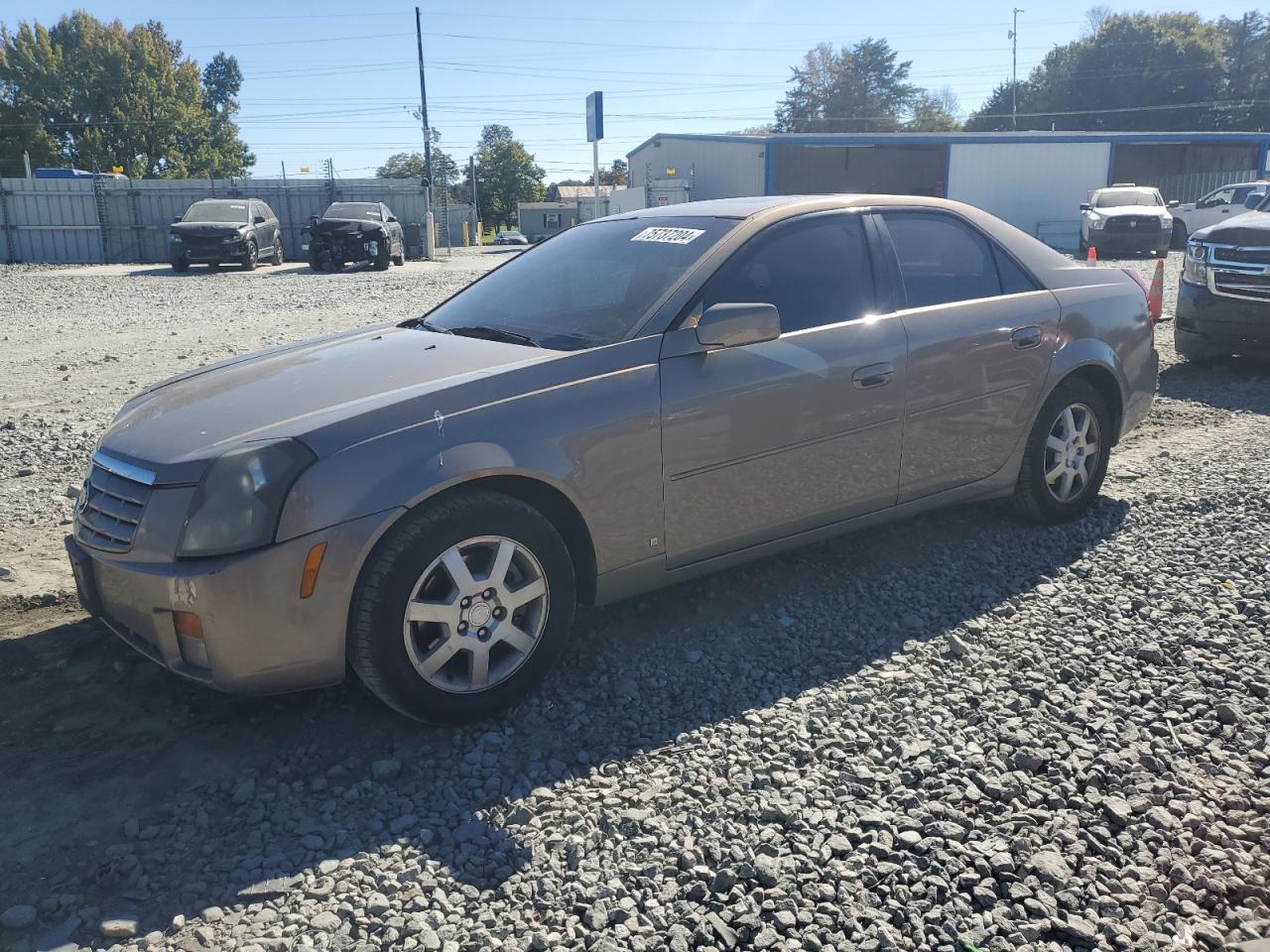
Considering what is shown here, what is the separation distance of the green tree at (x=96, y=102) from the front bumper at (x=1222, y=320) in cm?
6734

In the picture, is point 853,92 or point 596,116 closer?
point 596,116

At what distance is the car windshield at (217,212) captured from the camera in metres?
24.0

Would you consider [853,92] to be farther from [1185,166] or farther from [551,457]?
[551,457]

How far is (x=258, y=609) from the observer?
9.80ft

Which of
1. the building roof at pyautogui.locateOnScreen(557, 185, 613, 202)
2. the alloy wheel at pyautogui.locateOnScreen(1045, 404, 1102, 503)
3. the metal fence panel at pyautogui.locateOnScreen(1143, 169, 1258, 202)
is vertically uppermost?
the building roof at pyautogui.locateOnScreen(557, 185, 613, 202)

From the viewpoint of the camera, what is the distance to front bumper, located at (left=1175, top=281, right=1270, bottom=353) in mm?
8367

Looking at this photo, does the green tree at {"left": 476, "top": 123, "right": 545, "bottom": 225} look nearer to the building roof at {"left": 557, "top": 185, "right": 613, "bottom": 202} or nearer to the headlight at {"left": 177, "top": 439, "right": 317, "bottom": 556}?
the building roof at {"left": 557, "top": 185, "right": 613, "bottom": 202}

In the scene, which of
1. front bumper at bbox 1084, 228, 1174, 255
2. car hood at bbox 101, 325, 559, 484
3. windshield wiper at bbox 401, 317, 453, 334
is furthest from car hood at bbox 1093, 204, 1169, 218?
car hood at bbox 101, 325, 559, 484

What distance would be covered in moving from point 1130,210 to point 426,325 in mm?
26318

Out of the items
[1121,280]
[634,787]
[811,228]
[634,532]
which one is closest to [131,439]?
[634,532]

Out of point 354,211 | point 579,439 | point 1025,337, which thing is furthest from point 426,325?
point 354,211

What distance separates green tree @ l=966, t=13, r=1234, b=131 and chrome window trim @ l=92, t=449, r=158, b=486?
84.2 meters

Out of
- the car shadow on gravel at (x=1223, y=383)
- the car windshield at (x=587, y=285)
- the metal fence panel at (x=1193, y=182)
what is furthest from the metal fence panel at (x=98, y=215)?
the metal fence panel at (x=1193, y=182)

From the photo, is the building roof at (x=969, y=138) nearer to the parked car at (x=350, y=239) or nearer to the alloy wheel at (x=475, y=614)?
the parked car at (x=350, y=239)
